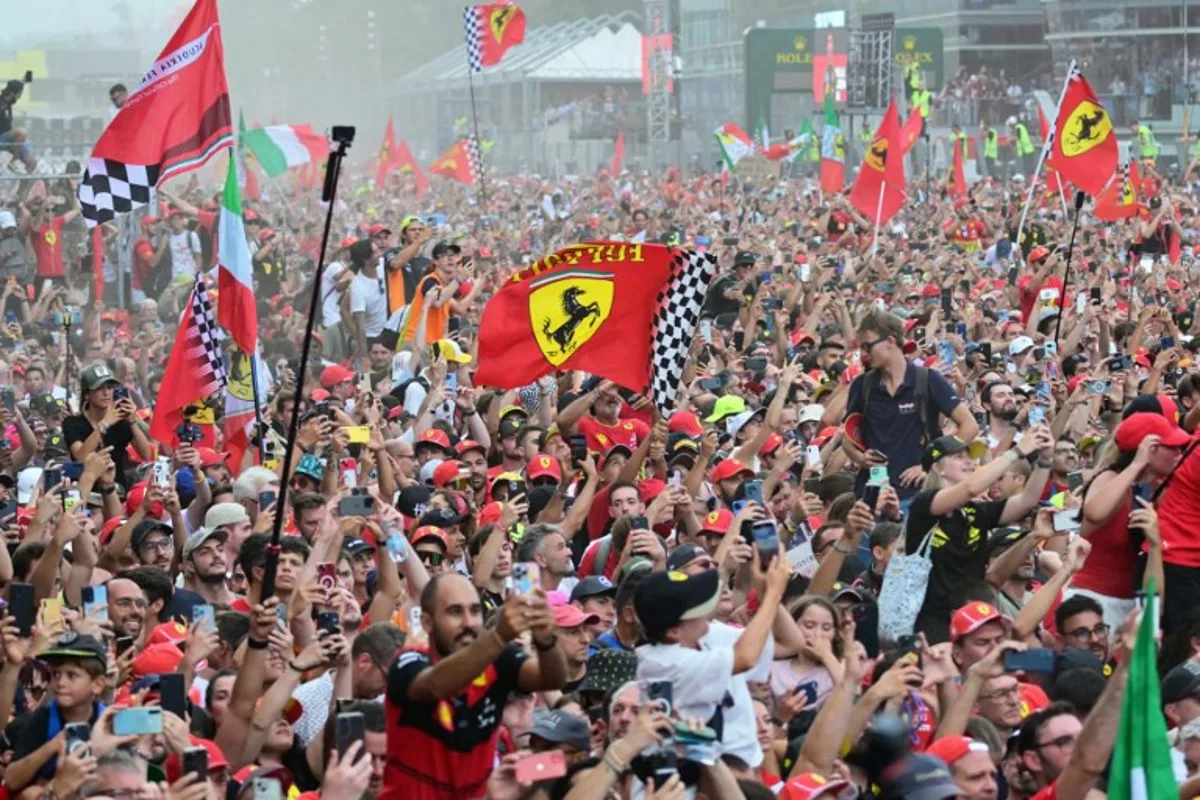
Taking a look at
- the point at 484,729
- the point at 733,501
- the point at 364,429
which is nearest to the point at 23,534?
the point at 364,429

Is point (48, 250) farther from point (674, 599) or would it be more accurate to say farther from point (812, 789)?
point (812, 789)

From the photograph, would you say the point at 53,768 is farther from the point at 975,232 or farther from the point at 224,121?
the point at 975,232

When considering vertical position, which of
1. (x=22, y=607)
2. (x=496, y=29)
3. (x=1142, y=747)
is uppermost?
(x=496, y=29)

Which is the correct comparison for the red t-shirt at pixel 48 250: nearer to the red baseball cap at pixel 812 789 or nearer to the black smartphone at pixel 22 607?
the black smartphone at pixel 22 607

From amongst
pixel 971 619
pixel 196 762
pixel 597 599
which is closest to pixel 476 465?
pixel 597 599

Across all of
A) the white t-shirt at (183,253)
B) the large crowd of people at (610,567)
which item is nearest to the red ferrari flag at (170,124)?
the large crowd of people at (610,567)

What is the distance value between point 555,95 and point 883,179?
56.7m

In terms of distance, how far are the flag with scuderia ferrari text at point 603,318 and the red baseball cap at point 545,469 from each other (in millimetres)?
473

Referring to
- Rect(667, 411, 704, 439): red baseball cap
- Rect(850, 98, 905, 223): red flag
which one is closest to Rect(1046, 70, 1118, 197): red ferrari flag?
Rect(850, 98, 905, 223): red flag

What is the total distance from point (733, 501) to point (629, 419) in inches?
77.5

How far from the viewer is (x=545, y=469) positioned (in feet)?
36.6

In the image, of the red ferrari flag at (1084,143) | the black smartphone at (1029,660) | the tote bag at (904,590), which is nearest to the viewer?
the black smartphone at (1029,660)

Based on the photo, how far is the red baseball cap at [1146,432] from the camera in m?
8.64

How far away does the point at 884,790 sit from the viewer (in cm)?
612
